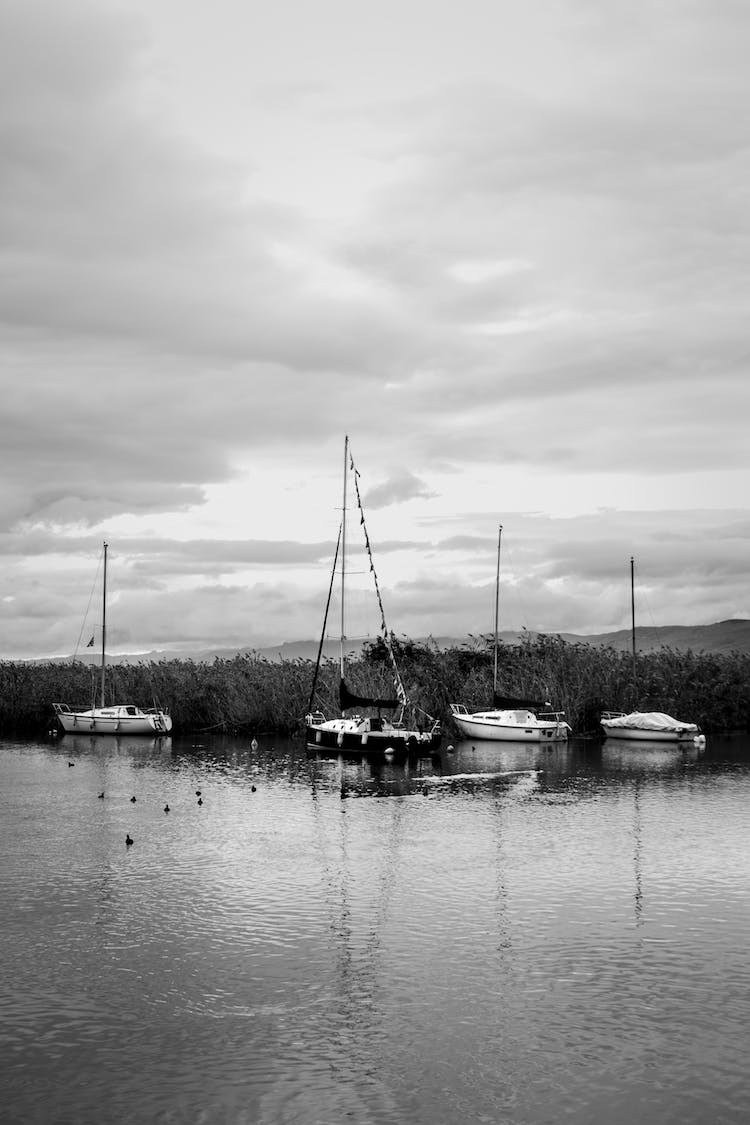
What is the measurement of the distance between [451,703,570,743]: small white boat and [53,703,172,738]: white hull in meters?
20.8

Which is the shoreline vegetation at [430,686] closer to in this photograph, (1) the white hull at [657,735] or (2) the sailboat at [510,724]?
(2) the sailboat at [510,724]

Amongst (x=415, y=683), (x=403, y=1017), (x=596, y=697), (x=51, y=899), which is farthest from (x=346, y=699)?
(x=403, y=1017)

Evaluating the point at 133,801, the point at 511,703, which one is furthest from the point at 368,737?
the point at 133,801

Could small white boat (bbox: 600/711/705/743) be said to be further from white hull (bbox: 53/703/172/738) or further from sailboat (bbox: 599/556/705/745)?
white hull (bbox: 53/703/172/738)

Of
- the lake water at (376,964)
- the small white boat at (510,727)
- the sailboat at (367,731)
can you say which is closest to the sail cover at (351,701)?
the sailboat at (367,731)

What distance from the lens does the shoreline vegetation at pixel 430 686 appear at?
73.2 m

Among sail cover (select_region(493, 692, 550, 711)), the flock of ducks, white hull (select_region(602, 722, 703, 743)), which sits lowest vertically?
the flock of ducks

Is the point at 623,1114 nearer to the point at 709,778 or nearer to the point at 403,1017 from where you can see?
the point at 403,1017

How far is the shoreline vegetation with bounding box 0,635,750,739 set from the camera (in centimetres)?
7325

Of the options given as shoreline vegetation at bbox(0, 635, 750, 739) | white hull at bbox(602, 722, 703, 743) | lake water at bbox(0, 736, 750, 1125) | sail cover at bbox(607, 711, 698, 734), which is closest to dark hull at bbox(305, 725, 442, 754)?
shoreline vegetation at bbox(0, 635, 750, 739)

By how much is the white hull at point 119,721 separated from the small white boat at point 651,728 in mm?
30134

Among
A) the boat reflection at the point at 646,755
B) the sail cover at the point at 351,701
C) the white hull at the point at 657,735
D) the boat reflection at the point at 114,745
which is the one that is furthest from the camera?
the white hull at the point at 657,735

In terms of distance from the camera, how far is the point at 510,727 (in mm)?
67188

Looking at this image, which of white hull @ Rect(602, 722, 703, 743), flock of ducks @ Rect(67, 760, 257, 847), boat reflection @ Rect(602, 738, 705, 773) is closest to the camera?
flock of ducks @ Rect(67, 760, 257, 847)
